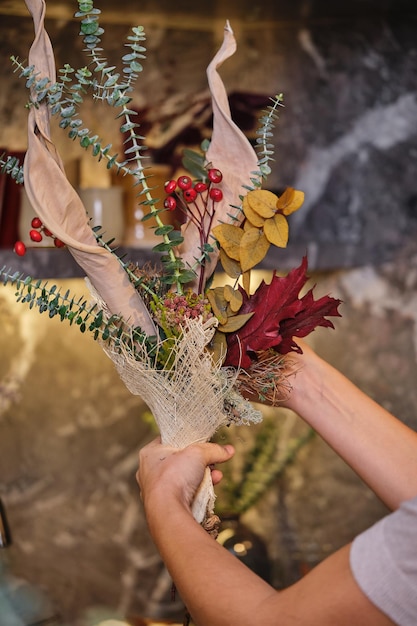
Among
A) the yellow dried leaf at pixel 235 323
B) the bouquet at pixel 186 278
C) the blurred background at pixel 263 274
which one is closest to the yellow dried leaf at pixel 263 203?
the bouquet at pixel 186 278

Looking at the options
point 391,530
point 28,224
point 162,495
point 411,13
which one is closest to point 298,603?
point 391,530

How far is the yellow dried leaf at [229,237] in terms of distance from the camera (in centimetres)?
84

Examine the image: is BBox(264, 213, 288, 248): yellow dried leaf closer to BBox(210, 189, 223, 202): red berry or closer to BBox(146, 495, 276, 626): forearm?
BBox(210, 189, 223, 202): red berry

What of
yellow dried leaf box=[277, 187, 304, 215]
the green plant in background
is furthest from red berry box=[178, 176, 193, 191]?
the green plant in background

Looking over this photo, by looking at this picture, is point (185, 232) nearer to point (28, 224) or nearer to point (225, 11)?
point (28, 224)

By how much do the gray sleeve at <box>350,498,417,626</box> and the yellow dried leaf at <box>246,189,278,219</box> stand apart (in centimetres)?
36

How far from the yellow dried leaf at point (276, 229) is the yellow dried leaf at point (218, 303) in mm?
79

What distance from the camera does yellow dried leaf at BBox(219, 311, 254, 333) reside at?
81 cm

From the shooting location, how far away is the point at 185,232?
89cm

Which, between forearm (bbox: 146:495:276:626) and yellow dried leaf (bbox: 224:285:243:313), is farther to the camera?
yellow dried leaf (bbox: 224:285:243:313)

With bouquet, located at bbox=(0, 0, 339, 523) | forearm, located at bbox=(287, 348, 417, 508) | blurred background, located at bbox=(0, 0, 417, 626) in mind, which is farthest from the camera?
blurred background, located at bbox=(0, 0, 417, 626)

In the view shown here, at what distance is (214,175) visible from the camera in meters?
0.85

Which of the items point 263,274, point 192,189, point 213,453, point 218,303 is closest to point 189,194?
point 192,189

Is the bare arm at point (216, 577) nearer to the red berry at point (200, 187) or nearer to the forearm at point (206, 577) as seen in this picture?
the forearm at point (206, 577)
